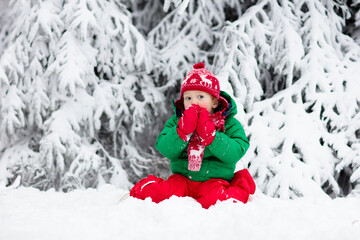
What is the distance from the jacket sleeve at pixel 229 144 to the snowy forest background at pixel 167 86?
3.08 ft

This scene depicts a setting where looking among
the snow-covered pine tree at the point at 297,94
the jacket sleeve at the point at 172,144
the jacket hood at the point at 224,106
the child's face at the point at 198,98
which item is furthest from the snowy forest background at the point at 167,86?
the jacket sleeve at the point at 172,144

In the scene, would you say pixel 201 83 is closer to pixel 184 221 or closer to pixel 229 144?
pixel 229 144

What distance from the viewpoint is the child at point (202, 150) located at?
2451mm

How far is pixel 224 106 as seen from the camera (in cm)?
283

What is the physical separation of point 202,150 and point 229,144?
8.5 inches

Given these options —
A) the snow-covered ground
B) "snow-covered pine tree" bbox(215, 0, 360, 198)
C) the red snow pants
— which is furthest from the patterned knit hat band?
"snow-covered pine tree" bbox(215, 0, 360, 198)

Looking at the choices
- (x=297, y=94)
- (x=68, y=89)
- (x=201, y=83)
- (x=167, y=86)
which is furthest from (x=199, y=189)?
(x=167, y=86)

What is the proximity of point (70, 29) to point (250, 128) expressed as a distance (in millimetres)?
2468

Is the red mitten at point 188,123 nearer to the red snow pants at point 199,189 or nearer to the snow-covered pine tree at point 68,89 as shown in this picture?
the red snow pants at point 199,189

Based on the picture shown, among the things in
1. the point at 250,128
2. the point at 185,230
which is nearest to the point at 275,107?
the point at 250,128

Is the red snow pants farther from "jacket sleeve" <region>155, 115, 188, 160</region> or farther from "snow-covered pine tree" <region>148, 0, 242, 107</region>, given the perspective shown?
"snow-covered pine tree" <region>148, 0, 242, 107</region>

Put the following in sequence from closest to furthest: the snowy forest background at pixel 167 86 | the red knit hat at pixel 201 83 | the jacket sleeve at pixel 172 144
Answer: the jacket sleeve at pixel 172 144, the red knit hat at pixel 201 83, the snowy forest background at pixel 167 86

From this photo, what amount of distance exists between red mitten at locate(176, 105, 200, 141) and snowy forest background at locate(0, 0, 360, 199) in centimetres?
128

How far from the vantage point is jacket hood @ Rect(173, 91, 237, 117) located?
2783mm
